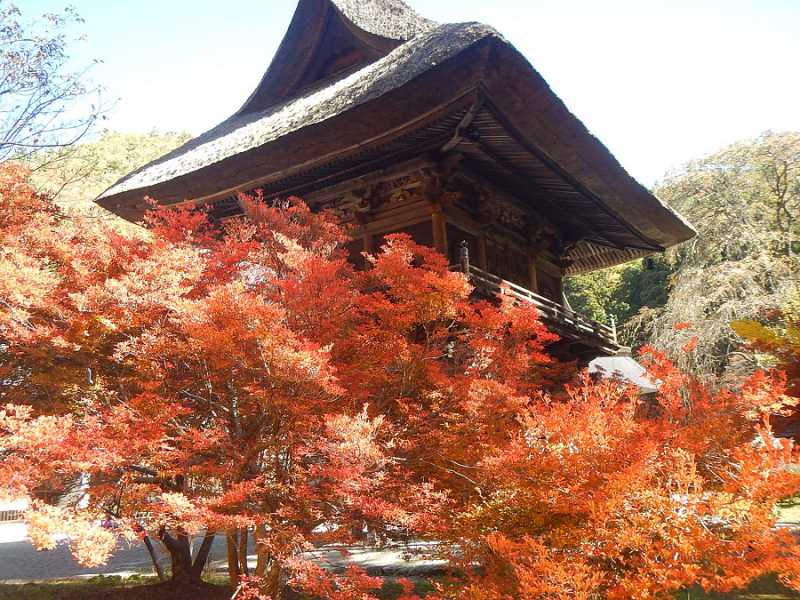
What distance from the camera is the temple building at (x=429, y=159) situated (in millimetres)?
Answer: 6023

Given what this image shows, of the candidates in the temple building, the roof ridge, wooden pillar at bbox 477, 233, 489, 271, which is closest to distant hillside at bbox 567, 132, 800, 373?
the temple building

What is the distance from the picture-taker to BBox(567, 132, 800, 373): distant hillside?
13.9m

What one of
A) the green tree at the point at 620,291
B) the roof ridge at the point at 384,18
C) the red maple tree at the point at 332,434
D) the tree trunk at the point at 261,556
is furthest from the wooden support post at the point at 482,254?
the green tree at the point at 620,291

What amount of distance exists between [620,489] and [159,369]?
3.81m

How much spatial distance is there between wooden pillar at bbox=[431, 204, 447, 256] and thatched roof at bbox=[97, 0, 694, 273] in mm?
790

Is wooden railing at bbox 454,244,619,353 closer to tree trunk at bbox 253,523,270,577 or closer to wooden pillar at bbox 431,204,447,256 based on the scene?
wooden pillar at bbox 431,204,447,256

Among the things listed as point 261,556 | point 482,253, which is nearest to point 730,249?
point 482,253

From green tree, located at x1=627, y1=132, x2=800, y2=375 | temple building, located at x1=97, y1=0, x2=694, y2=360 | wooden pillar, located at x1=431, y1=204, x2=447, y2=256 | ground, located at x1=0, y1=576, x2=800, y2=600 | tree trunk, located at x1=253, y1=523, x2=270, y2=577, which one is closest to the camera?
tree trunk, located at x1=253, y1=523, x2=270, y2=577

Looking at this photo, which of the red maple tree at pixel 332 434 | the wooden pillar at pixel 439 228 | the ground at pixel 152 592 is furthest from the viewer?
the wooden pillar at pixel 439 228

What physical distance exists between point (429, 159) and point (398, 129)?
0.89m

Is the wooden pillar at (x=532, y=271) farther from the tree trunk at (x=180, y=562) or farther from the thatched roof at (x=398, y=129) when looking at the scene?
the tree trunk at (x=180, y=562)

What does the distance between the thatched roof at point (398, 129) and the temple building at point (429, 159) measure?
0.02 m

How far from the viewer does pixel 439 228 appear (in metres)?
7.31

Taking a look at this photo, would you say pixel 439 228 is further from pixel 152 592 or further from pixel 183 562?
pixel 152 592
